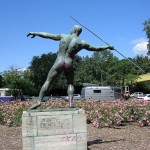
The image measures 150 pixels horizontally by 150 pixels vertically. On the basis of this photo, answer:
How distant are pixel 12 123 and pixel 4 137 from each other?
105 inches

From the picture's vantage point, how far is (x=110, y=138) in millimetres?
10672

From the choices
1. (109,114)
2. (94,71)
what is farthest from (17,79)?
(109,114)

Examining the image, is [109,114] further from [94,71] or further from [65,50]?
[94,71]

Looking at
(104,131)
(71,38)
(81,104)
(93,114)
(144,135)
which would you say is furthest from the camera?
(81,104)

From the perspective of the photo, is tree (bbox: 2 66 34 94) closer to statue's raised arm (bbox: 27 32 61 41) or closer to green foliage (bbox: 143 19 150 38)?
green foliage (bbox: 143 19 150 38)

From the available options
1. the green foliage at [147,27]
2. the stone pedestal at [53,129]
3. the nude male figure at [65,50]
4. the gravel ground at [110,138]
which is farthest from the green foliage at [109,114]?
the green foliage at [147,27]

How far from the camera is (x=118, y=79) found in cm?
6216

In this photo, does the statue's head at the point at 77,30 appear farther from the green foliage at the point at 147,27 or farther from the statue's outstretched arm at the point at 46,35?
the green foliage at the point at 147,27

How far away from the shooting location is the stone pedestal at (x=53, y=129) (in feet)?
26.0

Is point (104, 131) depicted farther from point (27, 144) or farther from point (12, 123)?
point (27, 144)

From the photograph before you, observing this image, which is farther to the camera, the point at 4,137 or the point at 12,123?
the point at 12,123

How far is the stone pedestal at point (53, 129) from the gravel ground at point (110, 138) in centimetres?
111

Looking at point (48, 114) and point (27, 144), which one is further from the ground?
point (48, 114)

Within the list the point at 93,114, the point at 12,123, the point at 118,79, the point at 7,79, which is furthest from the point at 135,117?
the point at 118,79
